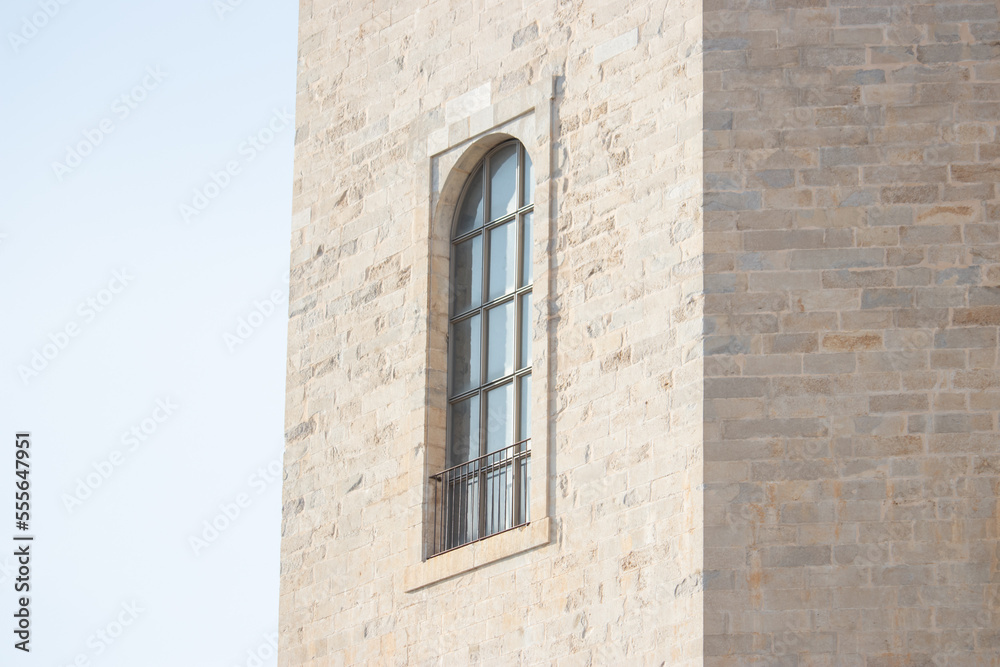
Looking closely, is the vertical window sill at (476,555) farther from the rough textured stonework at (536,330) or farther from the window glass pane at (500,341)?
the window glass pane at (500,341)

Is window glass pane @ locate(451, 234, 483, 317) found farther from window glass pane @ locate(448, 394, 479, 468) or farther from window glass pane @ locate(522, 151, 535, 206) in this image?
window glass pane @ locate(448, 394, 479, 468)

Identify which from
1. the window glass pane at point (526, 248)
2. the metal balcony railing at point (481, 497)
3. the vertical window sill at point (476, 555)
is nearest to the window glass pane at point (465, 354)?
the window glass pane at point (526, 248)

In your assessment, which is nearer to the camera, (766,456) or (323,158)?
(766,456)

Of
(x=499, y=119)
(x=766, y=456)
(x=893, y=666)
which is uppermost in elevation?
(x=499, y=119)

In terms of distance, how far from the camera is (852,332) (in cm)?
1345

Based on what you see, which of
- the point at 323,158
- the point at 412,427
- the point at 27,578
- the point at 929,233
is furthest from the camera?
the point at 27,578

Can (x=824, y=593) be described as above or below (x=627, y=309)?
below

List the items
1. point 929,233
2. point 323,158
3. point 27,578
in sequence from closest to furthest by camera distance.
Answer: point 929,233, point 323,158, point 27,578

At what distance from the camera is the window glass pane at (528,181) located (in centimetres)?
1554

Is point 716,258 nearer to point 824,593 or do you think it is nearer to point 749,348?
point 749,348

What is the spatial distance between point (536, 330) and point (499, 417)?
0.86 m

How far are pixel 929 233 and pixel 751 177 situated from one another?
4.10 ft

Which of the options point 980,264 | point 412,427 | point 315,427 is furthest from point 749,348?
point 315,427

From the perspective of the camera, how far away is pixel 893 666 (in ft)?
41.8
